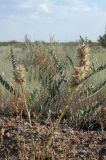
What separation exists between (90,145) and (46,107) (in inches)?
81.1

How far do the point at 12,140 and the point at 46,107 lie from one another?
1.95 metres

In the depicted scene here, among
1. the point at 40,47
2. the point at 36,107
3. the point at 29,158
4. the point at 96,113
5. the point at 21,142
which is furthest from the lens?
the point at 40,47

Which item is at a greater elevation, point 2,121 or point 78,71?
point 78,71

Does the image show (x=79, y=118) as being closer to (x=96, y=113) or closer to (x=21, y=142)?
(x=96, y=113)

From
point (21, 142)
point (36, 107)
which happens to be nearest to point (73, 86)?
point (21, 142)

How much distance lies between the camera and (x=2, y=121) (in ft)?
21.9

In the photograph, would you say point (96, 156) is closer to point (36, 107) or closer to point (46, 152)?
point (46, 152)

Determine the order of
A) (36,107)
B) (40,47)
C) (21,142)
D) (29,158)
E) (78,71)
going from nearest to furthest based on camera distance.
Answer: (78,71) → (29,158) → (21,142) → (36,107) → (40,47)

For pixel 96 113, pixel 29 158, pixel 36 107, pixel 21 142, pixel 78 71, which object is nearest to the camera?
pixel 78 71

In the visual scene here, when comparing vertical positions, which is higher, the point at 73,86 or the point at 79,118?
the point at 73,86

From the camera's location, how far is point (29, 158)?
521 cm

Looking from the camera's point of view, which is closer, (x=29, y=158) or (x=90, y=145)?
(x=29, y=158)

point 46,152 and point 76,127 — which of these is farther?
point 76,127

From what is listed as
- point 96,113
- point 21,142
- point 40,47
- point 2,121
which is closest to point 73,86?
point 21,142
